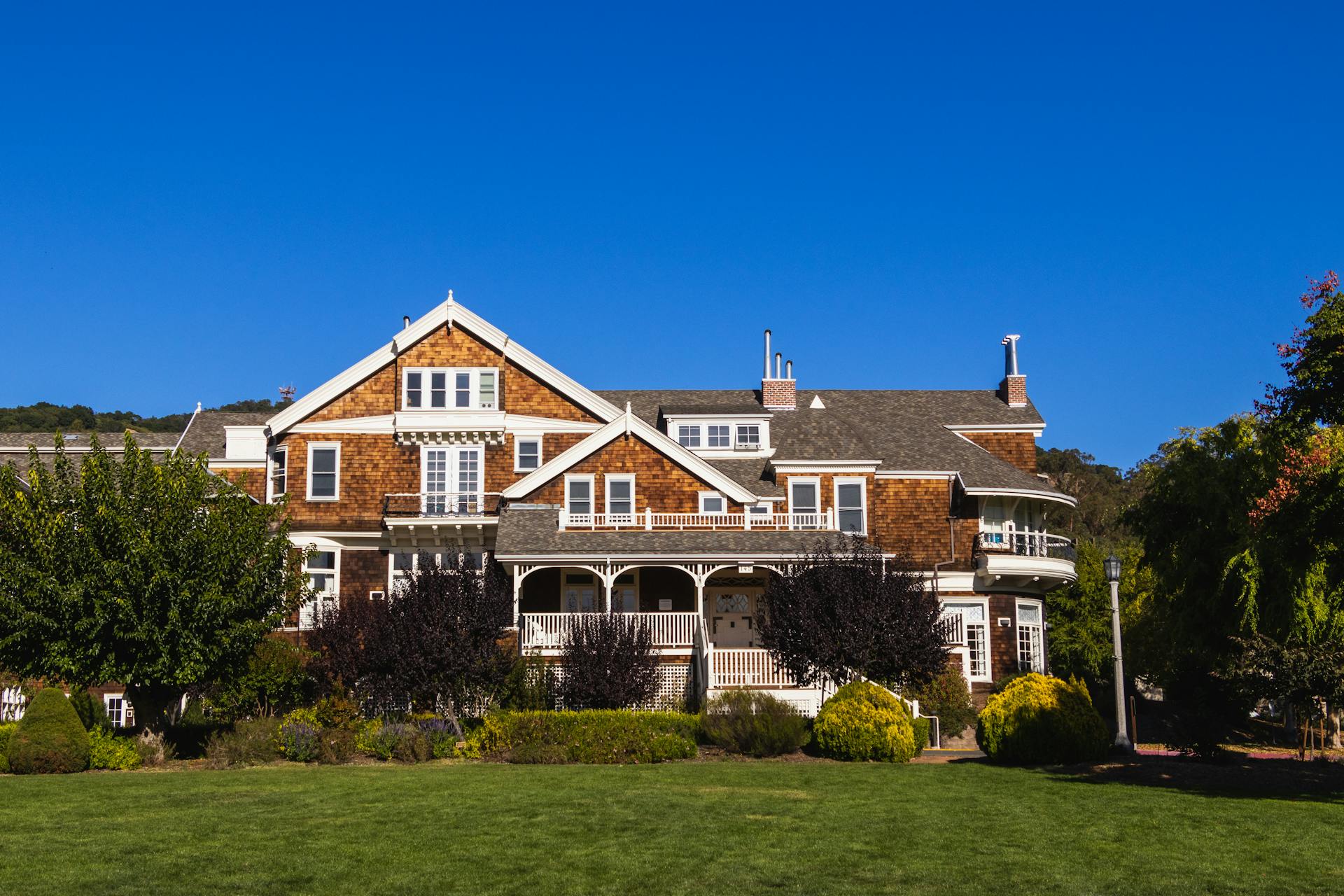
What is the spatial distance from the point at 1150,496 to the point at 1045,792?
872 inches

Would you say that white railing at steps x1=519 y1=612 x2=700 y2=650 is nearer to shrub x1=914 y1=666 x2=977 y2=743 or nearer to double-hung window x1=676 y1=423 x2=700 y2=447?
shrub x1=914 y1=666 x2=977 y2=743

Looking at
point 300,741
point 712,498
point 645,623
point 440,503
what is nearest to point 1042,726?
point 645,623

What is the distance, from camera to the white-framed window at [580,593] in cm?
A: 3959

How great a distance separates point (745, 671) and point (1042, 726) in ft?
28.7

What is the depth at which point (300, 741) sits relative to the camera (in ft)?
90.8

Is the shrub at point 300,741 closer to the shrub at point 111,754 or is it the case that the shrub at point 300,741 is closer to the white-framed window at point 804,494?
the shrub at point 111,754

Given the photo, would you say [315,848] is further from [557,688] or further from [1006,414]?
[1006,414]

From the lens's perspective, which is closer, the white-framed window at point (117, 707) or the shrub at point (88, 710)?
the shrub at point (88, 710)

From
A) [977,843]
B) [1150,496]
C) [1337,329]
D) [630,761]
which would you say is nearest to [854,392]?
[1150,496]

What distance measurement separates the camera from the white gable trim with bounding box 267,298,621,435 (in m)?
42.1

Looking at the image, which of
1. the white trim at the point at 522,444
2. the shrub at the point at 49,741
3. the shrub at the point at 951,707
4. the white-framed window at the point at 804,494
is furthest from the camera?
the white-framed window at the point at 804,494

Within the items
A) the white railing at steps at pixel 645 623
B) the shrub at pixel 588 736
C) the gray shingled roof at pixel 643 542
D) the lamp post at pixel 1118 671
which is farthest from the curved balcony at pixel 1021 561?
the shrub at pixel 588 736

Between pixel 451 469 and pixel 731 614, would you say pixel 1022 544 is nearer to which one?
pixel 731 614

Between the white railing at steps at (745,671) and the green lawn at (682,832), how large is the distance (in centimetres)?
A: 780
